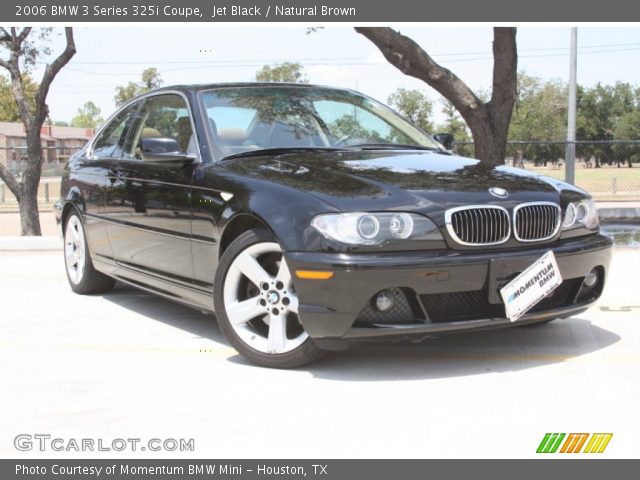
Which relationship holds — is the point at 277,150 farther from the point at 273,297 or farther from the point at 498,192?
the point at 498,192

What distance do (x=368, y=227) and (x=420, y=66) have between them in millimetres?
10036

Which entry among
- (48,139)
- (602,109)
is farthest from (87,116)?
(602,109)

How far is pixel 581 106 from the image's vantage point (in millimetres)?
70500

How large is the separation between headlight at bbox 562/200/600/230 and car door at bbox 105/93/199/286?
226 cm

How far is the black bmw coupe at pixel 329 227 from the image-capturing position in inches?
167

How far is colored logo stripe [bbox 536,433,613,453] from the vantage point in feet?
11.2

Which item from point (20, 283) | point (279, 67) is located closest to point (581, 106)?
point (279, 67)

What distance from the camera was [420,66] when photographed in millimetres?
13781

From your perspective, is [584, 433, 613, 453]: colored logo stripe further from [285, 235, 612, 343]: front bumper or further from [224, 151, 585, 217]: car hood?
[224, 151, 585, 217]: car hood

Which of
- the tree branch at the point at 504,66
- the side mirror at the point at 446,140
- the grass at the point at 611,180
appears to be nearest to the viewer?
the side mirror at the point at 446,140

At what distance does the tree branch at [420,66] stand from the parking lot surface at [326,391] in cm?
811

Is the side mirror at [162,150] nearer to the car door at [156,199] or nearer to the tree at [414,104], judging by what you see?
the car door at [156,199]

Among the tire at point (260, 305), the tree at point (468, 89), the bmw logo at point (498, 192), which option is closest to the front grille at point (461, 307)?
the bmw logo at point (498, 192)

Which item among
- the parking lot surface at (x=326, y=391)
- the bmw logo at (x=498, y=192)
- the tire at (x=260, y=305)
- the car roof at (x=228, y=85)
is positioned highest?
the car roof at (x=228, y=85)
